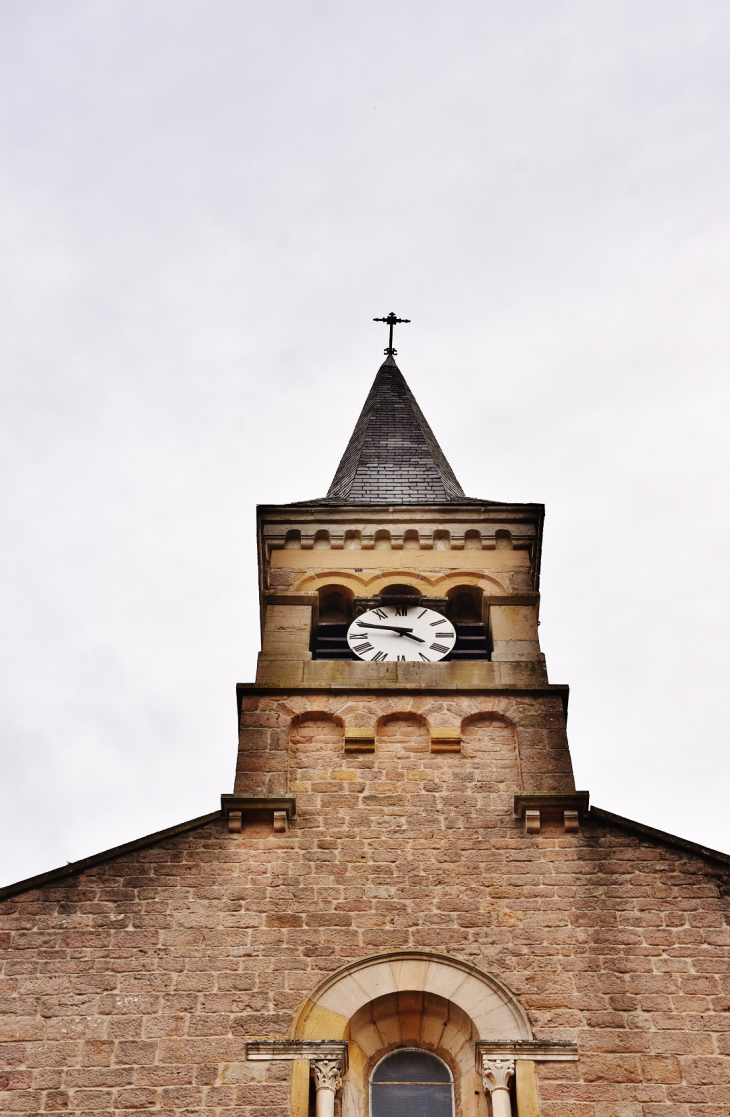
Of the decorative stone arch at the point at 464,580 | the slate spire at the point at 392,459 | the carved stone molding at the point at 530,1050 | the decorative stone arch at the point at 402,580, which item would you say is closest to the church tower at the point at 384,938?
the carved stone molding at the point at 530,1050

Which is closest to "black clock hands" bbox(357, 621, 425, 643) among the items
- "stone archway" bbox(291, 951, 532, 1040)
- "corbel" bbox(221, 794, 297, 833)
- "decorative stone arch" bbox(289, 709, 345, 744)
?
"decorative stone arch" bbox(289, 709, 345, 744)

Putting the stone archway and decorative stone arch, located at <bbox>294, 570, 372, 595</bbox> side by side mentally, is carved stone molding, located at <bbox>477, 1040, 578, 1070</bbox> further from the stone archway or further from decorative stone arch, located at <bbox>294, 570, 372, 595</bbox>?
decorative stone arch, located at <bbox>294, 570, 372, 595</bbox>

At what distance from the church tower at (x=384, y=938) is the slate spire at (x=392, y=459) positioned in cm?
554

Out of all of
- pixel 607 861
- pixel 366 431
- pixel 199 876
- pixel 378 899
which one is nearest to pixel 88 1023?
pixel 199 876

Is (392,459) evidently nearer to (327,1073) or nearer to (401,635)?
(401,635)

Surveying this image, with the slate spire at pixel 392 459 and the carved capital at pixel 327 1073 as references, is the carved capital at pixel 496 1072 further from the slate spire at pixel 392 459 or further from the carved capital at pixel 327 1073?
the slate spire at pixel 392 459

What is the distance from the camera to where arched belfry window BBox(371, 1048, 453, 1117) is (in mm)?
11648

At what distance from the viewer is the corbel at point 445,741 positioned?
1458cm

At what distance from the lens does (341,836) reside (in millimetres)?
13414

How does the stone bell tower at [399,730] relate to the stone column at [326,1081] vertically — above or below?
above

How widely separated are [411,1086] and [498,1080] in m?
0.97

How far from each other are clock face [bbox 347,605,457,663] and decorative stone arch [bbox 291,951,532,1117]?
480cm

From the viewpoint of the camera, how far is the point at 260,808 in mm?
13570

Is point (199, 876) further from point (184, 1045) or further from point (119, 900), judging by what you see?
point (184, 1045)
